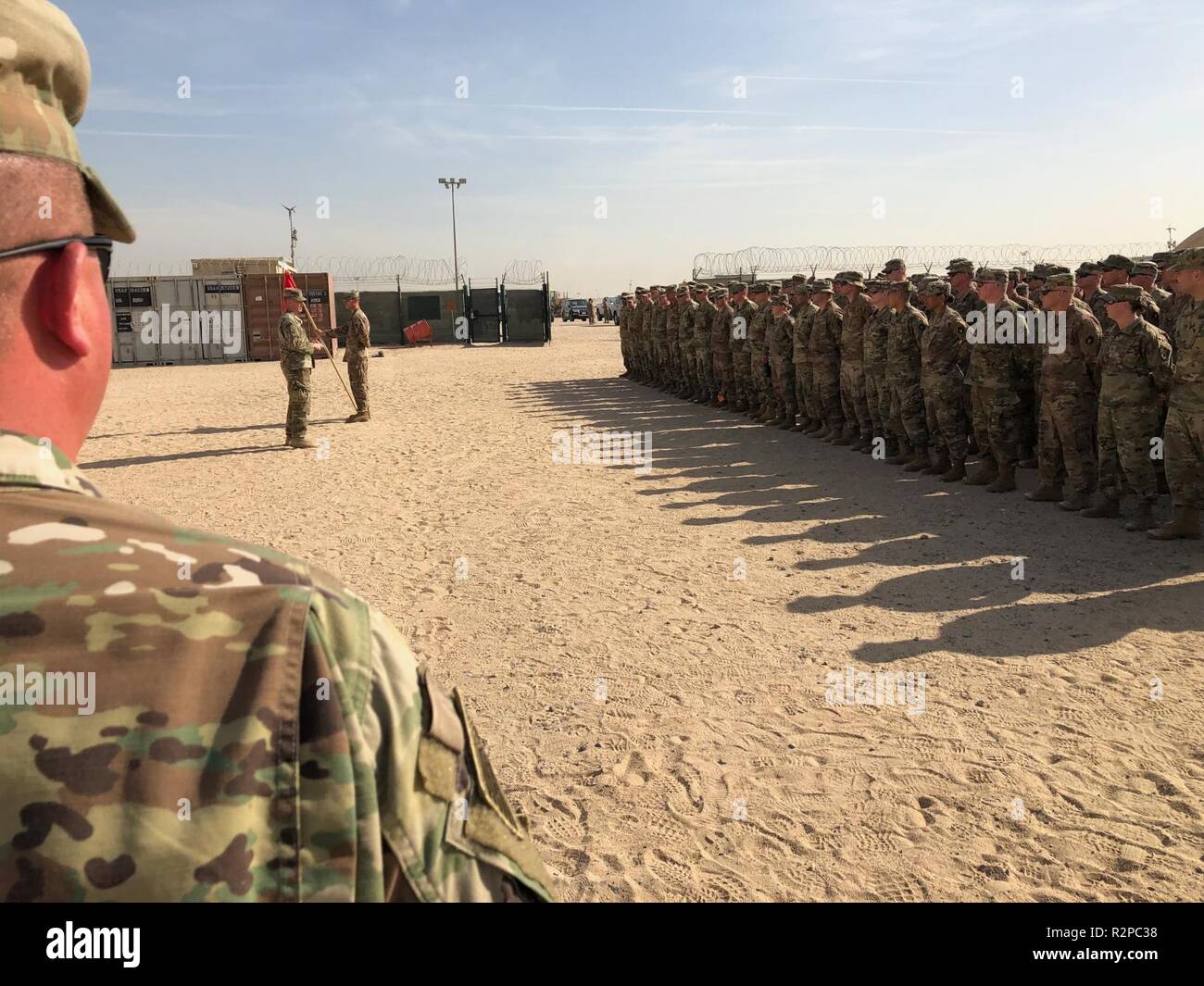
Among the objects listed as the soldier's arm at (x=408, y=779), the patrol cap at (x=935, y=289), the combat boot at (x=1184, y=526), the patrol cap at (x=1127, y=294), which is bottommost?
the combat boot at (x=1184, y=526)

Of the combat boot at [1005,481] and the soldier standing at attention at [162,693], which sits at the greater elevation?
the soldier standing at attention at [162,693]

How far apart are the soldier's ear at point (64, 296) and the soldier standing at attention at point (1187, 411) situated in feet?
24.9

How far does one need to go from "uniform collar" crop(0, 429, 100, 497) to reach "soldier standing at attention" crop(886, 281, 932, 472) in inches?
403

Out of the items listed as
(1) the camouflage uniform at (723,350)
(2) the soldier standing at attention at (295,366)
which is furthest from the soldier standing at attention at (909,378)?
(2) the soldier standing at attention at (295,366)

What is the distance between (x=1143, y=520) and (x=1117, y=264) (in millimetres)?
4382

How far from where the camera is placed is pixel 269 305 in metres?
29.3

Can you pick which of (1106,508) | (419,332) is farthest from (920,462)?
(419,332)

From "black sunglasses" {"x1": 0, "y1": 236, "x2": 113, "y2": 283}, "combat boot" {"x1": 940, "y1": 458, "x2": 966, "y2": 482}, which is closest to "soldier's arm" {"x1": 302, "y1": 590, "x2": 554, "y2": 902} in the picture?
"black sunglasses" {"x1": 0, "y1": 236, "x2": 113, "y2": 283}

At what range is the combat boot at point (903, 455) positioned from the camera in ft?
35.5

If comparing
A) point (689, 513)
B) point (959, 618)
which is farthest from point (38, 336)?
point (689, 513)

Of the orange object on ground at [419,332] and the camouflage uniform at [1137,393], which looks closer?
the camouflage uniform at [1137,393]

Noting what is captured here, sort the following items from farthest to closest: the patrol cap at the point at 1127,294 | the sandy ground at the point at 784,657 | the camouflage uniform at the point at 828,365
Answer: the camouflage uniform at the point at 828,365
the patrol cap at the point at 1127,294
the sandy ground at the point at 784,657

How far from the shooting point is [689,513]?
8.84 meters

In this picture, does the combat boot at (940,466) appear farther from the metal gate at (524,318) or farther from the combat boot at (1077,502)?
the metal gate at (524,318)
